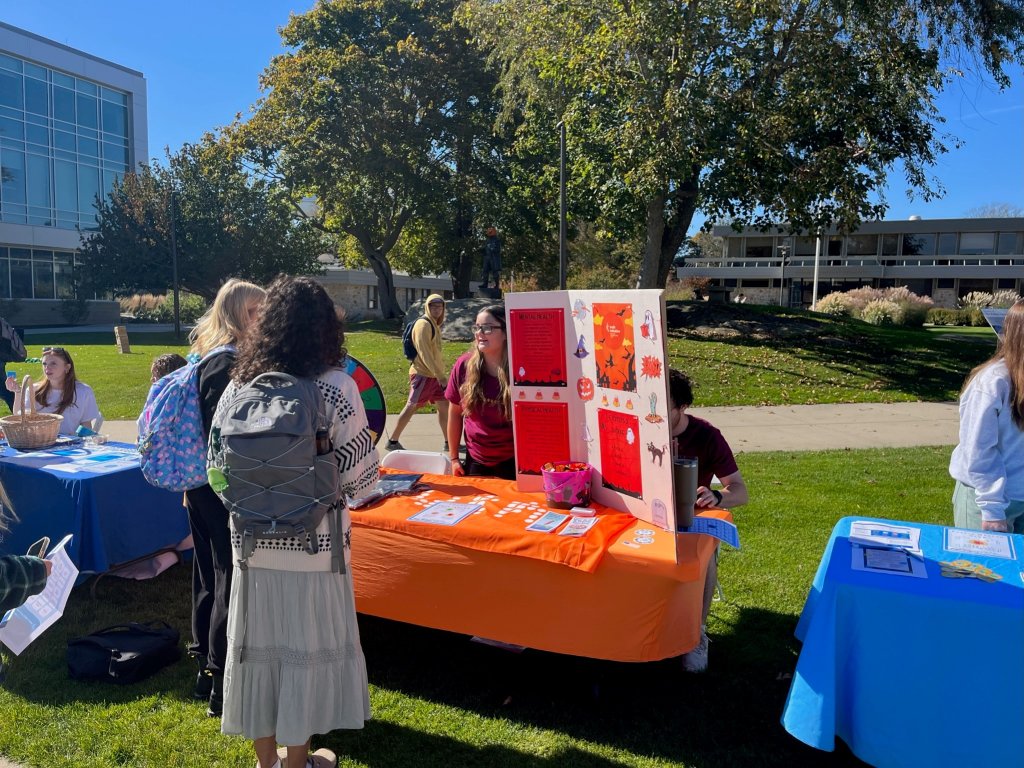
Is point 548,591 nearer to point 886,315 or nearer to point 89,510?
point 89,510

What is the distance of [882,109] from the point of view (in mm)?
15391

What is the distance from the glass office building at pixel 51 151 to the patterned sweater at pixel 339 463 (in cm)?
4074

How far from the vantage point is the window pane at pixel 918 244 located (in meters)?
52.3

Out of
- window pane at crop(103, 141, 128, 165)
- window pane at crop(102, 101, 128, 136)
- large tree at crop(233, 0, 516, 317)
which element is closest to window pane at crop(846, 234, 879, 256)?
large tree at crop(233, 0, 516, 317)

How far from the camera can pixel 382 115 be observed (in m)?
25.4

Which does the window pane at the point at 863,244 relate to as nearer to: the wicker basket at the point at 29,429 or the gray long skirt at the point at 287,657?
the wicker basket at the point at 29,429

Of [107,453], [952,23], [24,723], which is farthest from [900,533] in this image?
[952,23]

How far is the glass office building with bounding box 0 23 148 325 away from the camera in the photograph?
38.0 m

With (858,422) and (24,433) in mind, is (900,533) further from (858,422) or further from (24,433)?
(858,422)

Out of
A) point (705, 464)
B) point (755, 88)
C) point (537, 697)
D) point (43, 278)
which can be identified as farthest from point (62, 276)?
point (705, 464)

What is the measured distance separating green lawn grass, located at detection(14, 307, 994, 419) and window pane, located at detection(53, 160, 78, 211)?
26263 millimetres

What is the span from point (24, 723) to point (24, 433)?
7.35 feet

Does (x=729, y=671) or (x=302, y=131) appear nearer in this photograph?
(x=729, y=671)

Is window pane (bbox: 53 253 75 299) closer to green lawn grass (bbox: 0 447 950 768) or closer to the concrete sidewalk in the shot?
the concrete sidewalk
